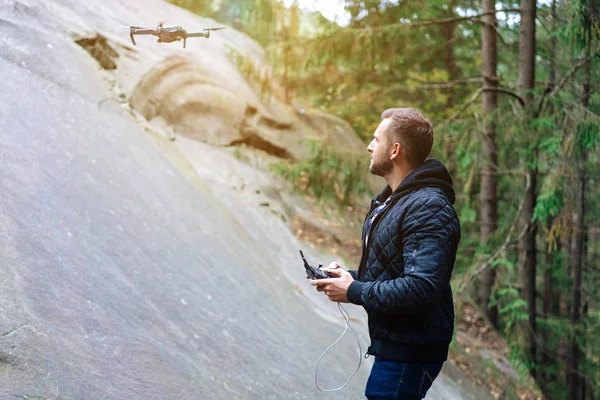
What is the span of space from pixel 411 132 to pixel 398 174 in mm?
246

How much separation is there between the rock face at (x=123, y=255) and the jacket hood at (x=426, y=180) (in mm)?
2347

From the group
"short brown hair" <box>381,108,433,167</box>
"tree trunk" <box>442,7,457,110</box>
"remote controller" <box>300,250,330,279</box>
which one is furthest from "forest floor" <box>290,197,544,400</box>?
"short brown hair" <box>381,108,433,167</box>

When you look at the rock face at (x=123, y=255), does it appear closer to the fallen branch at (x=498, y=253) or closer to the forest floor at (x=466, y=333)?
the forest floor at (x=466, y=333)

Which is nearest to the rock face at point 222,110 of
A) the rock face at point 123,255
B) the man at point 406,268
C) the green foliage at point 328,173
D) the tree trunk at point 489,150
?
the rock face at point 123,255

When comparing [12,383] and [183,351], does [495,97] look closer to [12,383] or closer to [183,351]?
[183,351]

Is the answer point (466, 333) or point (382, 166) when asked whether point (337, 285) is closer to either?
point (382, 166)

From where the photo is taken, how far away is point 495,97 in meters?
10.4

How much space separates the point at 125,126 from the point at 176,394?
5.19 meters

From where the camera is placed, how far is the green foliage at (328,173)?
10.9m

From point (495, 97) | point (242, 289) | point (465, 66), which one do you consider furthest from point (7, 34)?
point (465, 66)

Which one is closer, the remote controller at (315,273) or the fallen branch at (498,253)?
the remote controller at (315,273)

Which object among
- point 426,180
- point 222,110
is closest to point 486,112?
point 222,110

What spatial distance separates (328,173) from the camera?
11.4m

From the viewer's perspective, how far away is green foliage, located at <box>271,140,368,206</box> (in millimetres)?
10945
